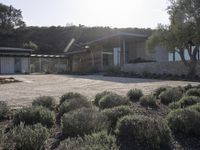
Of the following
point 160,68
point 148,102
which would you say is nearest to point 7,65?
point 160,68

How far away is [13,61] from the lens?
3819 centimetres

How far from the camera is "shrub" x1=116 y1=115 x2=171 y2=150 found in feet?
16.6

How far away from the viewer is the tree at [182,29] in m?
21.8

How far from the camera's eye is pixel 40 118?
6355mm

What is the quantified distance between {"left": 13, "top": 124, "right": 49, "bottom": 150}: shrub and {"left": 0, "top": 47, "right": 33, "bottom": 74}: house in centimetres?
3325

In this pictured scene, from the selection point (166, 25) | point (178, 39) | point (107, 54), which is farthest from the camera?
point (107, 54)

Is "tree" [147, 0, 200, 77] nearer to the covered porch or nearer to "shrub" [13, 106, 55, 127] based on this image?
the covered porch

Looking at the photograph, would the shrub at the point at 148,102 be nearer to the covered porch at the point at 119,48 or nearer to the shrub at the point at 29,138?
the shrub at the point at 29,138

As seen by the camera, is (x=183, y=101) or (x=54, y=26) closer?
(x=183, y=101)

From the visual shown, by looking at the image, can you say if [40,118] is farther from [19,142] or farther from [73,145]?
[73,145]

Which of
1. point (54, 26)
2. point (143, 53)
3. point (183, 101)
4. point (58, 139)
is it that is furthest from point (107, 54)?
point (54, 26)

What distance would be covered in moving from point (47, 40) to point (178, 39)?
4641 centimetres

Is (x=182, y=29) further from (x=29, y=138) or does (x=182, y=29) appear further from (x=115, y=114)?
(x=29, y=138)

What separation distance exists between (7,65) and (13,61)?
0.86 metres
